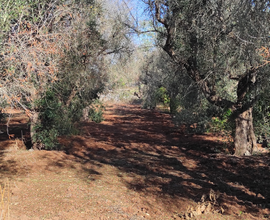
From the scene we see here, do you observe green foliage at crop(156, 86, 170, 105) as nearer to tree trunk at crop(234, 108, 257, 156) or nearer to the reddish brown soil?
the reddish brown soil

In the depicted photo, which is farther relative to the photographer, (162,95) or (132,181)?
(162,95)

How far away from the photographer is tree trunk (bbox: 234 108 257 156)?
8.32 metres

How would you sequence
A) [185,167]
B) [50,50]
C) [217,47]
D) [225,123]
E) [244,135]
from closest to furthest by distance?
[50,50] < [217,47] < [185,167] < [244,135] < [225,123]

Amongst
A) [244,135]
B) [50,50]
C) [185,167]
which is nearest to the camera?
[50,50]

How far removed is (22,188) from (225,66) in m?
5.88

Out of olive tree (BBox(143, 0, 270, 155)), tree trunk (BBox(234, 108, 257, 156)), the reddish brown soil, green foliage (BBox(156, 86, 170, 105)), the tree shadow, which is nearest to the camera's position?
the reddish brown soil

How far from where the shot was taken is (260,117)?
30.0 feet

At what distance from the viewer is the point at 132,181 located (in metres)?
6.91

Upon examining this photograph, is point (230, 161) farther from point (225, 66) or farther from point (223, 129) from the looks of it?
point (225, 66)

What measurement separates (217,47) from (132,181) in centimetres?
415

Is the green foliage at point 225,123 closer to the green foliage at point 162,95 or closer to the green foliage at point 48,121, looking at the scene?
the green foliage at point 48,121

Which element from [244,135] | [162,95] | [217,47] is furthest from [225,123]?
[162,95]

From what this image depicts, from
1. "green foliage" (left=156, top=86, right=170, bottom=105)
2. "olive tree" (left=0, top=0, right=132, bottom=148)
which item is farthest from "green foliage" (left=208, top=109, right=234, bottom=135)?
"green foliage" (left=156, top=86, right=170, bottom=105)

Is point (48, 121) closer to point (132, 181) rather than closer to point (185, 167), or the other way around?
point (132, 181)
